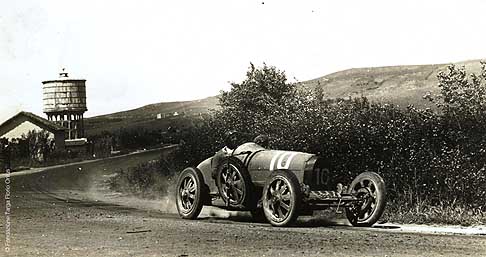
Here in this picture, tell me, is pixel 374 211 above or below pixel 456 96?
below

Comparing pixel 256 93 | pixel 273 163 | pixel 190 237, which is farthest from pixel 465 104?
pixel 256 93

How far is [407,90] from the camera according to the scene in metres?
58.6

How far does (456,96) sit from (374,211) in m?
5.96

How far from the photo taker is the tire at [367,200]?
12570 mm

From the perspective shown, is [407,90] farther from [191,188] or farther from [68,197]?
[191,188]

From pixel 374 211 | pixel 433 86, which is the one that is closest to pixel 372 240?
pixel 374 211

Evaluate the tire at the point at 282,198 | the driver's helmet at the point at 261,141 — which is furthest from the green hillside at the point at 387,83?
the tire at the point at 282,198

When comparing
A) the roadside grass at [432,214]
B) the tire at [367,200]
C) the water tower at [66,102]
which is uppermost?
the water tower at [66,102]

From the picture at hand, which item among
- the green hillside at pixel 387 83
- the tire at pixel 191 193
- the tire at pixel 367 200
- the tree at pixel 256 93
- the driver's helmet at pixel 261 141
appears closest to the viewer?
the tire at pixel 367 200

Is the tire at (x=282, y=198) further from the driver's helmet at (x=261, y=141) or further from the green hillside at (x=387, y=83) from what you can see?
the green hillside at (x=387, y=83)

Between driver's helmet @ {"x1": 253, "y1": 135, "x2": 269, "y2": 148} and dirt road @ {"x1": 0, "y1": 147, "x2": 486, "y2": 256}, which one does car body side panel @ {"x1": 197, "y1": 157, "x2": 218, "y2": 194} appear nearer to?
dirt road @ {"x1": 0, "y1": 147, "x2": 486, "y2": 256}

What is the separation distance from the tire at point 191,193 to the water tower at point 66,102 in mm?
38190

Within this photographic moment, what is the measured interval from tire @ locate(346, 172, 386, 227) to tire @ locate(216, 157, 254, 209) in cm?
186

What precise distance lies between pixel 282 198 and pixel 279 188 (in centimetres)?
21
